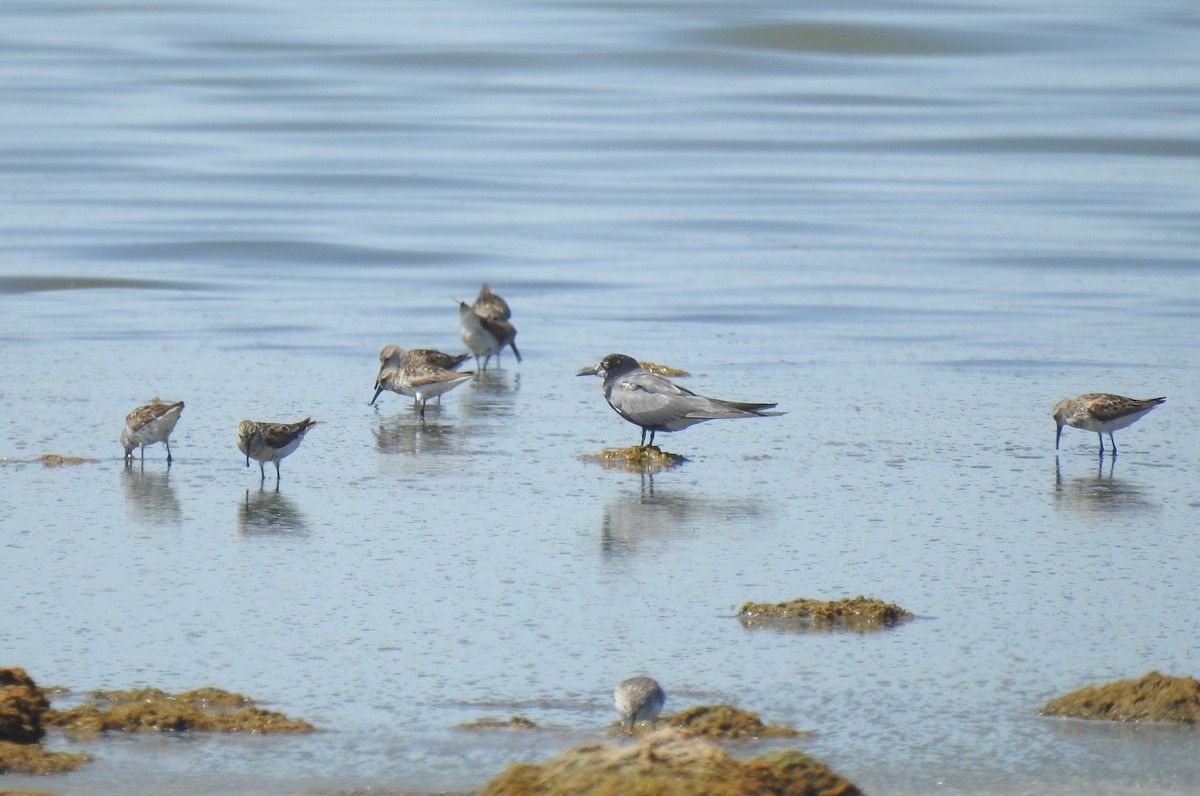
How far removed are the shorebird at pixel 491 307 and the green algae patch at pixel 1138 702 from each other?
8196 millimetres

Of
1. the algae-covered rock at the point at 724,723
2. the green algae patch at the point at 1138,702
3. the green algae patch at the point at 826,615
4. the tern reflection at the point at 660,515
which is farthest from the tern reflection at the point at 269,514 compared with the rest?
the green algae patch at the point at 1138,702

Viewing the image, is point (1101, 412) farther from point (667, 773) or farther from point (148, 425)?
point (667, 773)

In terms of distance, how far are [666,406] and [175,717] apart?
15.7ft

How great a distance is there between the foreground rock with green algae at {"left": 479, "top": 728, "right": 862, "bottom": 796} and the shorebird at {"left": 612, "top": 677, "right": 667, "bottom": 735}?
0.46 meters

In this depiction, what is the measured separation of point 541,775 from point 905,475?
4642 millimetres

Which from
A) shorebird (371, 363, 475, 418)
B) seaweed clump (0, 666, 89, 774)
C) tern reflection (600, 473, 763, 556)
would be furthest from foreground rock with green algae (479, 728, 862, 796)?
shorebird (371, 363, 475, 418)

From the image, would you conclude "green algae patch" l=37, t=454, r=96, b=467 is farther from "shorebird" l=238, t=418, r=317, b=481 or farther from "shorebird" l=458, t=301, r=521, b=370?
"shorebird" l=458, t=301, r=521, b=370

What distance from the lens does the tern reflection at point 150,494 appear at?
848cm

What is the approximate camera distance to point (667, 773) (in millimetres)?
4887

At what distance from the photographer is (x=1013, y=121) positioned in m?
26.1

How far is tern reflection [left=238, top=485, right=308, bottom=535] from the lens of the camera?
8.28 meters

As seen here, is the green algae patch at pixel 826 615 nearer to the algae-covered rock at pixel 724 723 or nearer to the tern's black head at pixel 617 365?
the algae-covered rock at pixel 724 723

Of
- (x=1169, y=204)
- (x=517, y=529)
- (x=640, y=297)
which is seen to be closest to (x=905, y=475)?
(x=517, y=529)

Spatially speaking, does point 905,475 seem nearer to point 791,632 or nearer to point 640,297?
point 791,632
